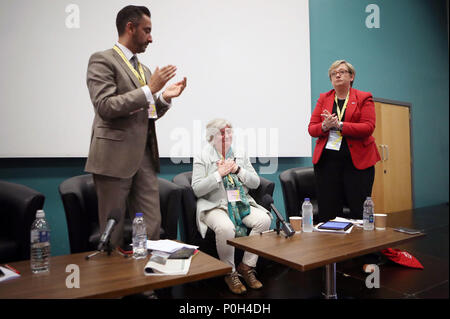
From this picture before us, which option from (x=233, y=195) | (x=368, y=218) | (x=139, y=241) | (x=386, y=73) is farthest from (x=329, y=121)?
(x=386, y=73)

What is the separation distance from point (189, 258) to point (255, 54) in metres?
2.74

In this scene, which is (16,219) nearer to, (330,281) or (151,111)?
(151,111)

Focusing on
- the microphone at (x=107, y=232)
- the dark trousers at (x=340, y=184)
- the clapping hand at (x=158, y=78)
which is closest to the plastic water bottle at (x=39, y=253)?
the microphone at (x=107, y=232)

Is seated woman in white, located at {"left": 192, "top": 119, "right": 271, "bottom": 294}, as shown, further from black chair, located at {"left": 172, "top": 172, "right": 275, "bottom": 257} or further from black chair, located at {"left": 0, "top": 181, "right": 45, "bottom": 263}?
black chair, located at {"left": 0, "top": 181, "right": 45, "bottom": 263}

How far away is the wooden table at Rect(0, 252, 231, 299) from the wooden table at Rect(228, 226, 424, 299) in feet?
0.98

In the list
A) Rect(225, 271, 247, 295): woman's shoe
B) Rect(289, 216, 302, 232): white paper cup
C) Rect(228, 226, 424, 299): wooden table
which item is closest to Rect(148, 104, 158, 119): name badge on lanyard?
Rect(228, 226, 424, 299): wooden table

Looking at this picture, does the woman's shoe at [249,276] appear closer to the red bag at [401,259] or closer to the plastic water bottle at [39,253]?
the red bag at [401,259]

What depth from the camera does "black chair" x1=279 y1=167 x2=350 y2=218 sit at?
2.86 metres

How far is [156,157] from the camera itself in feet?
5.98

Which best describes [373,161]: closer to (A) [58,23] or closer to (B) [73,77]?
(B) [73,77]

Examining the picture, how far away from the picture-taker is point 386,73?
5113 mm

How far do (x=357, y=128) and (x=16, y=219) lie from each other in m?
2.24

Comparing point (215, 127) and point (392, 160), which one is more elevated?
point (215, 127)
